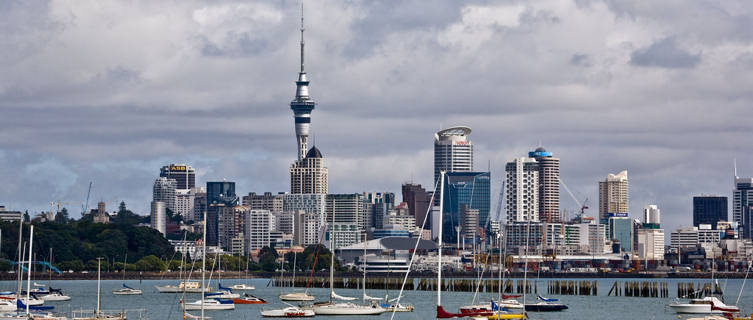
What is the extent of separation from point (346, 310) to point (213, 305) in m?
18.4

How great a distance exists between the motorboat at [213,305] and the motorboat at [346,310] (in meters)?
13.3

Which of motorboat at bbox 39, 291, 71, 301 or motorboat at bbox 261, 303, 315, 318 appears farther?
motorboat at bbox 39, 291, 71, 301

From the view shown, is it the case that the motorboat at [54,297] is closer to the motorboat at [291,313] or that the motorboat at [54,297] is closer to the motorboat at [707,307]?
the motorboat at [291,313]

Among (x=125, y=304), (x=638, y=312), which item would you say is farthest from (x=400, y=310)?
(x=125, y=304)

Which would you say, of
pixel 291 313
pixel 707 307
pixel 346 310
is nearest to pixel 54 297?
pixel 291 313

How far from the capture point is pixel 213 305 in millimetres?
154500

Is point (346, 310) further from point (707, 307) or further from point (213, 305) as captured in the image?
point (707, 307)

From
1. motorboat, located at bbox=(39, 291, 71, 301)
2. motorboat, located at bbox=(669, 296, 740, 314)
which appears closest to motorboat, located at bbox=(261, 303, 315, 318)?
motorboat, located at bbox=(669, 296, 740, 314)

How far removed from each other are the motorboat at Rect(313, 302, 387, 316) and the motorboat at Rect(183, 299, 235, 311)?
13.3 metres

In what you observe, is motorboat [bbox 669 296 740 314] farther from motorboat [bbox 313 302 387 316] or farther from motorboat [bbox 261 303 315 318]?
motorboat [bbox 261 303 315 318]

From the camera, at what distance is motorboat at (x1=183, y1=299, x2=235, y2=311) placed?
15025 cm

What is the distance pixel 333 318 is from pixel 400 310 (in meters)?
12.6

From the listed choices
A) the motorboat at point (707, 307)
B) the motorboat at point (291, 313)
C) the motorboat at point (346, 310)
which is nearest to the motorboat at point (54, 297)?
Answer: the motorboat at point (291, 313)

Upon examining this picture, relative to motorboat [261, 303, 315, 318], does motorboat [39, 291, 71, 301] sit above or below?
above
